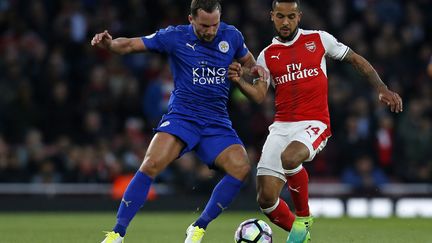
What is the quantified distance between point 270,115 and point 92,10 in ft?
14.0

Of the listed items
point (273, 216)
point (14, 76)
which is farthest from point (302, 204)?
point (14, 76)

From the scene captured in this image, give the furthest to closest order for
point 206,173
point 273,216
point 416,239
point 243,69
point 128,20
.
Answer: point 128,20
point 206,173
point 416,239
point 273,216
point 243,69

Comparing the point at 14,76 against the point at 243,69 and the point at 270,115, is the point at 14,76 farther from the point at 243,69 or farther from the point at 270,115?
the point at 243,69

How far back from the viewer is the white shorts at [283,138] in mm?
9562

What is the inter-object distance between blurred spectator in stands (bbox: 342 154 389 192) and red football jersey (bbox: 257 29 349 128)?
745 cm

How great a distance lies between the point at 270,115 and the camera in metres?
17.3

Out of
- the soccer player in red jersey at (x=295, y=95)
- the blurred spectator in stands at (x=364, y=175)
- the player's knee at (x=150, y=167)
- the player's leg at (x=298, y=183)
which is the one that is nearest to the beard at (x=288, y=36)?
the soccer player in red jersey at (x=295, y=95)

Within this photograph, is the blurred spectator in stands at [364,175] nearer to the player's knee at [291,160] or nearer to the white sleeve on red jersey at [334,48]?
the white sleeve on red jersey at [334,48]

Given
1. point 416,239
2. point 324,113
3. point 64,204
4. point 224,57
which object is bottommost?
point 64,204

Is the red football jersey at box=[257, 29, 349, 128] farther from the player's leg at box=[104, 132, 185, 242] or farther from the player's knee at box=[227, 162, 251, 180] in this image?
the player's leg at box=[104, 132, 185, 242]

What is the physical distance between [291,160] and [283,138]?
1.91 feet

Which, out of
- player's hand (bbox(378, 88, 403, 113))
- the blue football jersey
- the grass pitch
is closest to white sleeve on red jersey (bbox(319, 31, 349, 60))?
player's hand (bbox(378, 88, 403, 113))

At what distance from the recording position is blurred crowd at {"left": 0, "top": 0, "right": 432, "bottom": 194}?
56.2 ft

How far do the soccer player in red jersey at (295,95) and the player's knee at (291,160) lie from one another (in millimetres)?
181
